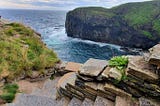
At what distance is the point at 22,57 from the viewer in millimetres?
17609

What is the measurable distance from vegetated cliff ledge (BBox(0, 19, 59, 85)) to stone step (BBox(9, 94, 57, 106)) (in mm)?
2656

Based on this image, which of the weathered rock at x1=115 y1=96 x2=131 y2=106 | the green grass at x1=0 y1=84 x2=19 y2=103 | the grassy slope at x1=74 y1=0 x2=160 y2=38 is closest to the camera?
the weathered rock at x1=115 y1=96 x2=131 y2=106

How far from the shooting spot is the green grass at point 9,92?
13.2m

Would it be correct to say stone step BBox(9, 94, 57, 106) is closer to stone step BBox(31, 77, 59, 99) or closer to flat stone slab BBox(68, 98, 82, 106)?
stone step BBox(31, 77, 59, 99)

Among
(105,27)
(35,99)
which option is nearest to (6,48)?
(35,99)

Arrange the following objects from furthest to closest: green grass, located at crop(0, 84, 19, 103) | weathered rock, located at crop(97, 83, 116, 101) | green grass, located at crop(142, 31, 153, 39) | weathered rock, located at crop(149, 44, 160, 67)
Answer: green grass, located at crop(142, 31, 153, 39) → green grass, located at crop(0, 84, 19, 103) → weathered rock, located at crop(97, 83, 116, 101) → weathered rock, located at crop(149, 44, 160, 67)

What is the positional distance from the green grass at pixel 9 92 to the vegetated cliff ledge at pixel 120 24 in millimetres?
83458

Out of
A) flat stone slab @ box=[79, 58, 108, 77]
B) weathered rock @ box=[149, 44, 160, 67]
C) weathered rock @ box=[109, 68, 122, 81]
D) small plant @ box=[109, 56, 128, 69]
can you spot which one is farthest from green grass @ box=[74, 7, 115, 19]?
weathered rock @ box=[149, 44, 160, 67]

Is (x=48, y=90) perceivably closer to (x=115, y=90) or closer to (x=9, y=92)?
(x=9, y=92)

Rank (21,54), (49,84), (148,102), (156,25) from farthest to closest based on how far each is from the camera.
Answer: (156,25)
(21,54)
(49,84)
(148,102)

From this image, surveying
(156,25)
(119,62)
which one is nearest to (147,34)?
(156,25)

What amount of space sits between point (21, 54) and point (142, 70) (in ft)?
34.1

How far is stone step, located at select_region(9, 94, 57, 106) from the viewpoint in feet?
40.9

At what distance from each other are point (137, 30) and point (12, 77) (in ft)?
292
